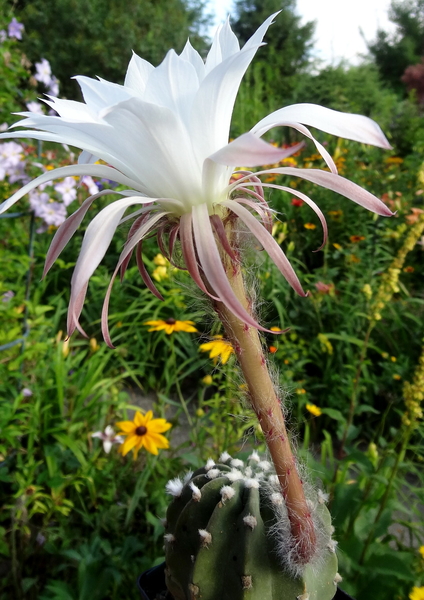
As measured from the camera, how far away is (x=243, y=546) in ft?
1.25

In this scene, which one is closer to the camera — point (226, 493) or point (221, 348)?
point (226, 493)

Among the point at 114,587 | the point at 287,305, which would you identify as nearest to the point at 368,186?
the point at 287,305

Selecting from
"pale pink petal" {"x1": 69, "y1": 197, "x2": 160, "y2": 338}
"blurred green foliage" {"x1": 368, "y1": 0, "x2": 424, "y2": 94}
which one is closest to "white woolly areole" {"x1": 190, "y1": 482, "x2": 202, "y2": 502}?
"pale pink petal" {"x1": 69, "y1": 197, "x2": 160, "y2": 338}

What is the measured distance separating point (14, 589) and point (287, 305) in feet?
4.07

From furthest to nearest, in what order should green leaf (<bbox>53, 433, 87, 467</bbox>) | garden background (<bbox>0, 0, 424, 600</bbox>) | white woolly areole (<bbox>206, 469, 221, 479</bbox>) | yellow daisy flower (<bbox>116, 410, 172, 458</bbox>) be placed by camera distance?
green leaf (<bbox>53, 433, 87, 467</bbox>)
yellow daisy flower (<bbox>116, 410, 172, 458</bbox>)
garden background (<bbox>0, 0, 424, 600</bbox>)
white woolly areole (<bbox>206, 469, 221, 479</bbox>)

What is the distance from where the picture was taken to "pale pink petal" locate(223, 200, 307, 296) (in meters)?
0.29

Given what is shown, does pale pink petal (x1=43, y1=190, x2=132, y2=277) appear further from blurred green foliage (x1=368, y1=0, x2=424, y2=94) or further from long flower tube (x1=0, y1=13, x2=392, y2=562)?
blurred green foliage (x1=368, y1=0, x2=424, y2=94)

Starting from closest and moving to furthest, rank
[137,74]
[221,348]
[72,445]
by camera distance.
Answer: [137,74] → [221,348] → [72,445]

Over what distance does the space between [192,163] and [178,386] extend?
92cm

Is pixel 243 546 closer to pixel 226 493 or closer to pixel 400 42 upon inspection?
pixel 226 493

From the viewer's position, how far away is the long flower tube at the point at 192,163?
26 cm

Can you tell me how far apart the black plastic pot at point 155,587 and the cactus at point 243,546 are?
0.12 metres

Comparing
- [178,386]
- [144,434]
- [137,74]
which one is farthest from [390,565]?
[137,74]

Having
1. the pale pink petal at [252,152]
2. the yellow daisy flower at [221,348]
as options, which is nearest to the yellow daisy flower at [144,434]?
the yellow daisy flower at [221,348]
